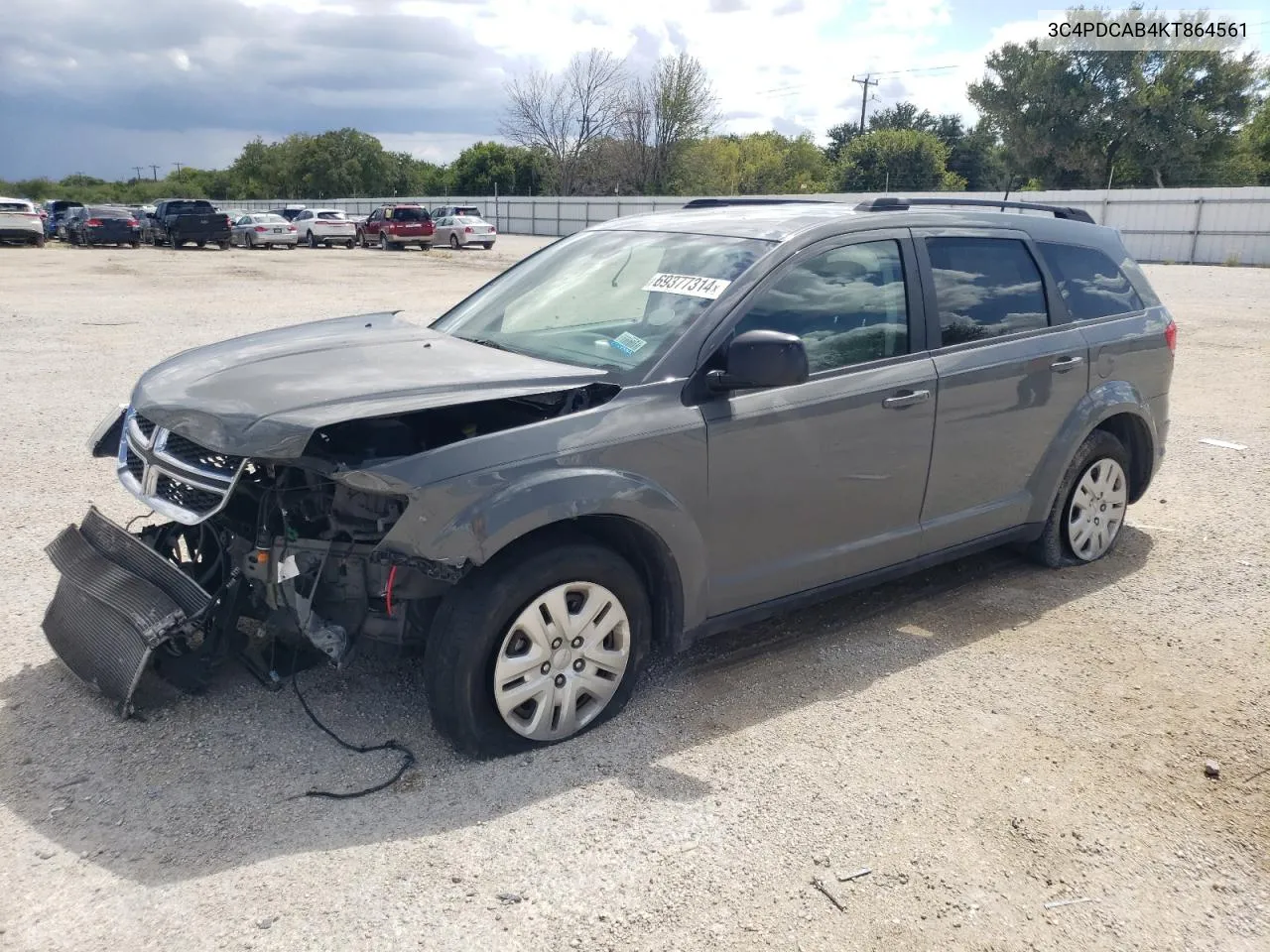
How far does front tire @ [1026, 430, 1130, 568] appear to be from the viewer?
5.34 m

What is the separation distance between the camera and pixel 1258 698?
416 centimetres

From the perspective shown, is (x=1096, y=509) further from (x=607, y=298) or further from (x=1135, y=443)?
(x=607, y=298)

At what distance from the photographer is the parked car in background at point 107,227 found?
3791 centimetres

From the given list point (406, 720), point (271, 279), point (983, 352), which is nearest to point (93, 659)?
point (406, 720)

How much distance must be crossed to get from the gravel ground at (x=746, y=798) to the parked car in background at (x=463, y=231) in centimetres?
3453

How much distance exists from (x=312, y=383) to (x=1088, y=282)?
12.8 feet

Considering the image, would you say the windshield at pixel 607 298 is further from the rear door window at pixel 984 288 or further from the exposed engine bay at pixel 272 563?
the rear door window at pixel 984 288

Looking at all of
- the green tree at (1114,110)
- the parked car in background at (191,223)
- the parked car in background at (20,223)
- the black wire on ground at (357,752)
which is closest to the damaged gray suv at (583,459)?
the black wire on ground at (357,752)

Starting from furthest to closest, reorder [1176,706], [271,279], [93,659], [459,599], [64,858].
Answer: [271,279]
[1176,706]
[93,659]
[459,599]
[64,858]

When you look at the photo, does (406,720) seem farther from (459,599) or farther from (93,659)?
(93,659)

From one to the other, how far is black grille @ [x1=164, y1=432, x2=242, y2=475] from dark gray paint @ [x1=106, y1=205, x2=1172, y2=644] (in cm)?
13

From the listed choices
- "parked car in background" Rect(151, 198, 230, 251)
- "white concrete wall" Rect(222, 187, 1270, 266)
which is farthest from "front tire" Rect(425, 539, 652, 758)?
"parked car in background" Rect(151, 198, 230, 251)

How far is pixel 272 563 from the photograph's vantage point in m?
3.47

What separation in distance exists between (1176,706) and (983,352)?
65.2 inches
